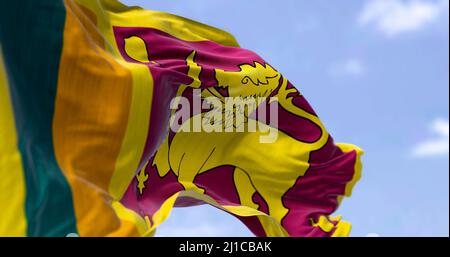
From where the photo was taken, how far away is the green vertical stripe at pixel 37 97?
5164 mm

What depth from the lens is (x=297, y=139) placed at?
8320 mm

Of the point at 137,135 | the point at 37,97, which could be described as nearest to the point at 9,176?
the point at 37,97

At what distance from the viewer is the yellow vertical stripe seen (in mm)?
4986

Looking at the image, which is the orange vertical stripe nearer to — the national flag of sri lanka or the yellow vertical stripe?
the national flag of sri lanka

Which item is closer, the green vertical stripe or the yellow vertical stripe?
the yellow vertical stripe

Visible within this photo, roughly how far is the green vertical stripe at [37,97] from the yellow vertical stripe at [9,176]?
0.05 meters

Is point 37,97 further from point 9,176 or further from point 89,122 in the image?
point 9,176

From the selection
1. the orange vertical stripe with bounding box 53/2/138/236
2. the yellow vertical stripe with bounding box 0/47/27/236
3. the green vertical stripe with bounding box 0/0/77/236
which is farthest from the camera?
the orange vertical stripe with bounding box 53/2/138/236

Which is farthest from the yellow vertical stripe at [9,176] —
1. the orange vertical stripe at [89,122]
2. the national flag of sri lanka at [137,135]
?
the orange vertical stripe at [89,122]

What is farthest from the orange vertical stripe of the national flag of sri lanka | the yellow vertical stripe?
the yellow vertical stripe

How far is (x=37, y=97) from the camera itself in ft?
17.6

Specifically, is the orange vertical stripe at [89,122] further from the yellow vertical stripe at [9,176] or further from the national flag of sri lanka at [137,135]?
the yellow vertical stripe at [9,176]

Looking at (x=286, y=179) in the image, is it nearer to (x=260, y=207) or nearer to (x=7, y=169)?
(x=260, y=207)

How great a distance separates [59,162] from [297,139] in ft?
11.6
